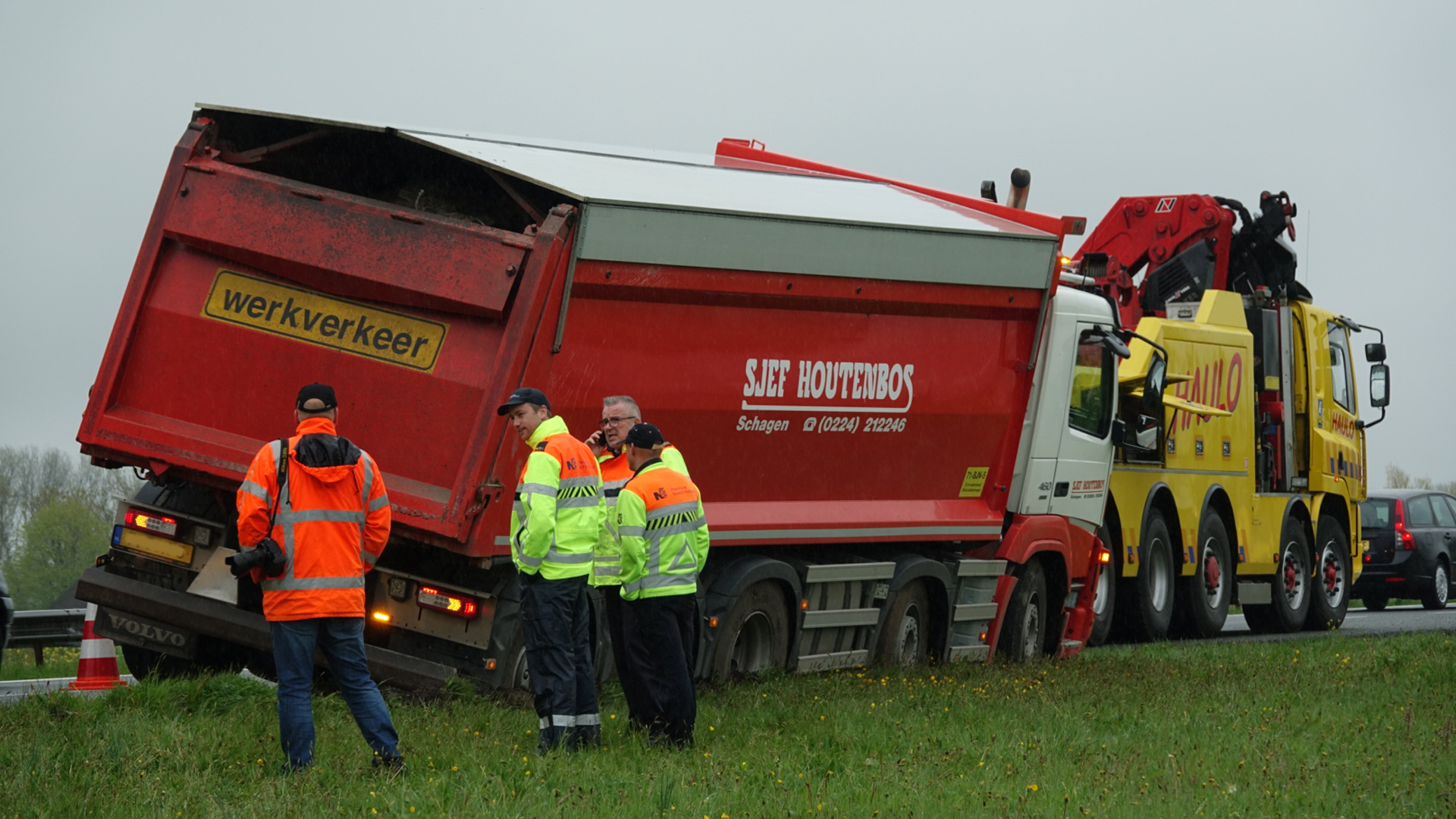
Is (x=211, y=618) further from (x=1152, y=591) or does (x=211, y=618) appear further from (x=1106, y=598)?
(x=1152, y=591)

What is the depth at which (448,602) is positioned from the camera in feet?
24.4

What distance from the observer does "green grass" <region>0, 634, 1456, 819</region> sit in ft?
19.1

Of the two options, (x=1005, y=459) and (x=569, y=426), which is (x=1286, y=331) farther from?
(x=569, y=426)

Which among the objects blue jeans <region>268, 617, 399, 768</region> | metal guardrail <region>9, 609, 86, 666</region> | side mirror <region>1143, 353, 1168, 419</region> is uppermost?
side mirror <region>1143, 353, 1168, 419</region>

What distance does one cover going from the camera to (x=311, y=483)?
20.0 ft

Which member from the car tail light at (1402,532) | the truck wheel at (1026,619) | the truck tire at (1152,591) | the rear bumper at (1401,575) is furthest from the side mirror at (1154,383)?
the car tail light at (1402,532)

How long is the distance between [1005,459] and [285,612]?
19.4ft

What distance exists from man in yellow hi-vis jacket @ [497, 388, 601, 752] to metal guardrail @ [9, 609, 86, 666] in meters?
7.41

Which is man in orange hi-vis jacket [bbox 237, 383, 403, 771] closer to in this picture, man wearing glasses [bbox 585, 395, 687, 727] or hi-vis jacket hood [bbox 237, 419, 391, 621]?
hi-vis jacket hood [bbox 237, 419, 391, 621]

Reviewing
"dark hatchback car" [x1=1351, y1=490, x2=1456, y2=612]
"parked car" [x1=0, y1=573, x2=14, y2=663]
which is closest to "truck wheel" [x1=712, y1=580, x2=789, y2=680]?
"parked car" [x1=0, y1=573, x2=14, y2=663]

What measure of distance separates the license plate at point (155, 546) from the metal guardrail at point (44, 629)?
5.31 m

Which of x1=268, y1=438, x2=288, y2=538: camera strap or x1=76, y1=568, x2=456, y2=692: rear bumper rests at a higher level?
x1=268, y1=438, x2=288, y2=538: camera strap

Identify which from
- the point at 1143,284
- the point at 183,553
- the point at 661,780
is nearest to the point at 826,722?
the point at 661,780

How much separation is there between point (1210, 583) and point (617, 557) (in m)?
9.93
